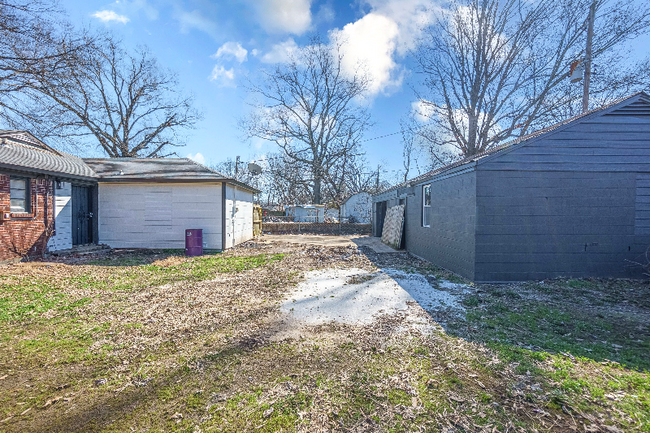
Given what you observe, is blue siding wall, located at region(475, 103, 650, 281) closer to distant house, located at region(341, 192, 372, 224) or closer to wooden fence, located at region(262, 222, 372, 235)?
wooden fence, located at region(262, 222, 372, 235)

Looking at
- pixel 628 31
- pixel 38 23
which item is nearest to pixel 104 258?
pixel 38 23

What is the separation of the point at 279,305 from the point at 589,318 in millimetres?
4620

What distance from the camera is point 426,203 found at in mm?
9734

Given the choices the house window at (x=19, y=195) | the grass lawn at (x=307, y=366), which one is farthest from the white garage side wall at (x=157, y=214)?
the grass lawn at (x=307, y=366)

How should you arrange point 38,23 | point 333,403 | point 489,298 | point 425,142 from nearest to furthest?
1. point 333,403
2. point 489,298
3. point 38,23
4. point 425,142

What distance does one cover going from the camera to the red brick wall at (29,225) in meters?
7.87

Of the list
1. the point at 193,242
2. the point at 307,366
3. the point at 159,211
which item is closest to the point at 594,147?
the point at 307,366

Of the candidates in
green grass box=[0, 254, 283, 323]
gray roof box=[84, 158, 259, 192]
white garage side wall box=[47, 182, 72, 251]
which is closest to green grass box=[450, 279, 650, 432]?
green grass box=[0, 254, 283, 323]

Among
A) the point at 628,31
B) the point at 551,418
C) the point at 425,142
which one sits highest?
the point at 628,31

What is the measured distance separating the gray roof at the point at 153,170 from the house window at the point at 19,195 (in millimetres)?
2320

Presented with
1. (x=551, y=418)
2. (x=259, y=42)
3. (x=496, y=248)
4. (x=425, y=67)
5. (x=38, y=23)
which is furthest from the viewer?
(x=425, y=67)

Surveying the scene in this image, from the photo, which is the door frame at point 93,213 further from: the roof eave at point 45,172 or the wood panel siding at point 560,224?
the wood panel siding at point 560,224

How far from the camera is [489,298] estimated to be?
17.4ft

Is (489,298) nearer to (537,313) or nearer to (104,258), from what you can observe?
(537,313)
